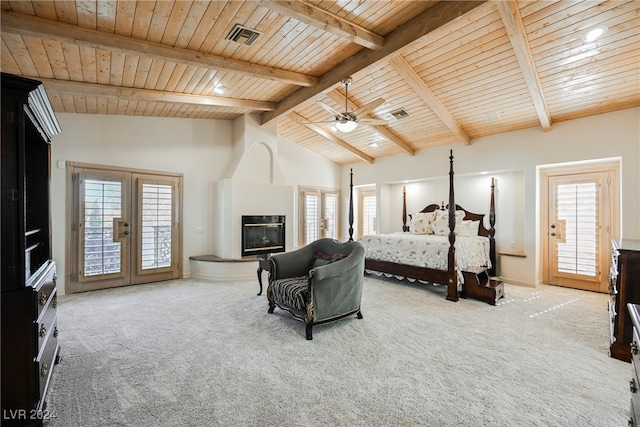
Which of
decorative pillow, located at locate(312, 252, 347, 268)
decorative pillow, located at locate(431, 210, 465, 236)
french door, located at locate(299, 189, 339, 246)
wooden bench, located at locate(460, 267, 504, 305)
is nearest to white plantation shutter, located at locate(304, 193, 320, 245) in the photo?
french door, located at locate(299, 189, 339, 246)

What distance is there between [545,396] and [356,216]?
23.2 feet

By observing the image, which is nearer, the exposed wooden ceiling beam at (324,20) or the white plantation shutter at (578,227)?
the exposed wooden ceiling beam at (324,20)

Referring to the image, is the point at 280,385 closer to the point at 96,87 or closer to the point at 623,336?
the point at 623,336

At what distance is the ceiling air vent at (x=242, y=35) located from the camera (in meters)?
3.20

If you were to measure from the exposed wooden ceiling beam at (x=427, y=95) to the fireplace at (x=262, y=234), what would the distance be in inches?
145

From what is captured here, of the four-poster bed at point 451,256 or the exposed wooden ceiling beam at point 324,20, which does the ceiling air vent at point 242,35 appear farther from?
the four-poster bed at point 451,256

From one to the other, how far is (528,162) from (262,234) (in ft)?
17.2

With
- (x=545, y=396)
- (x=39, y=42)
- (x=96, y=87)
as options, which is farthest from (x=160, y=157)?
(x=545, y=396)

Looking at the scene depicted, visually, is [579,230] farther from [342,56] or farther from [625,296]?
[342,56]

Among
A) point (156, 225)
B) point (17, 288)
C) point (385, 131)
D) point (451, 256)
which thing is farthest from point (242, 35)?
point (451, 256)

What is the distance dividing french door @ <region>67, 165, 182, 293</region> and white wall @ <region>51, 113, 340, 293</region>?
0.53ft

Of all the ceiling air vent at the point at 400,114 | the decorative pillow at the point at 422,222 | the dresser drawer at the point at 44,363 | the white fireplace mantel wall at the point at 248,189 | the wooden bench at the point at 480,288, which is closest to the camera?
the dresser drawer at the point at 44,363

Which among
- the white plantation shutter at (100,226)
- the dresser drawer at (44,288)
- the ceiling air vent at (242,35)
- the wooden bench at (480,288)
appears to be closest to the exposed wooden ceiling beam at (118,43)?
the ceiling air vent at (242,35)

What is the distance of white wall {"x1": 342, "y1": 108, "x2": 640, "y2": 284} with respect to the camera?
4295mm
